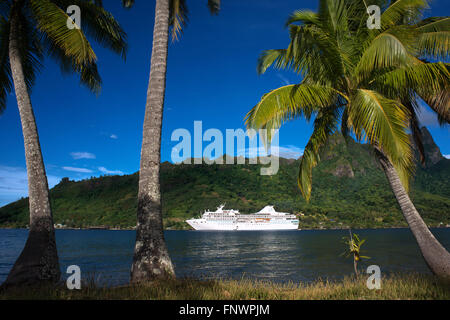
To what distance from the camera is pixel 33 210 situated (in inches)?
329

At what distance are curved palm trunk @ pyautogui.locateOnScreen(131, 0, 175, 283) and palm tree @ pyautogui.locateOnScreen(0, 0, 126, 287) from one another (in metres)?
1.93

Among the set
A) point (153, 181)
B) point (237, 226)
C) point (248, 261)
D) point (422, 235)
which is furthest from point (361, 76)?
point (237, 226)

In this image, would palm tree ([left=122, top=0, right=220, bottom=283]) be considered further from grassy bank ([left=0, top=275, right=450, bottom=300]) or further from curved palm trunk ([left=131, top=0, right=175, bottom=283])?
grassy bank ([left=0, top=275, right=450, bottom=300])

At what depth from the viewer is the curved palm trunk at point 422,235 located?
8168mm

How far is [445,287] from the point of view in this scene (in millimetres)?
6801

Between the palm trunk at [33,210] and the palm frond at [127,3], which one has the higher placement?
the palm frond at [127,3]

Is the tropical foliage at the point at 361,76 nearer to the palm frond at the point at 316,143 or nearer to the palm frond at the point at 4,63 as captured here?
the palm frond at the point at 316,143

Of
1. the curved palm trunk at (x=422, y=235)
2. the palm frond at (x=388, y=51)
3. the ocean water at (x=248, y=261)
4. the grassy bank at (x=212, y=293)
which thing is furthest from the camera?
the ocean water at (x=248, y=261)

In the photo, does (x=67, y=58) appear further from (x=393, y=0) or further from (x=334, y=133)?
(x=393, y=0)

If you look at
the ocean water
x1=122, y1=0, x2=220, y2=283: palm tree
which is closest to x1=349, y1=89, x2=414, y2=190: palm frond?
x1=122, y1=0, x2=220, y2=283: palm tree

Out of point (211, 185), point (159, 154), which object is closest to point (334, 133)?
point (159, 154)

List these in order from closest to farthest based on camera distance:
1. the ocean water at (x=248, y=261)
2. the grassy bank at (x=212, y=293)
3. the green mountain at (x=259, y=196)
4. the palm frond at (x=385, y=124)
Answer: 1. the grassy bank at (x=212, y=293)
2. the palm frond at (x=385, y=124)
3. the ocean water at (x=248, y=261)
4. the green mountain at (x=259, y=196)

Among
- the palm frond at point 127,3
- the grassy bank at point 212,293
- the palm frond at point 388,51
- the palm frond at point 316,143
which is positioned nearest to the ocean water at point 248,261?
the grassy bank at point 212,293
